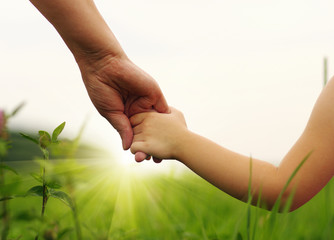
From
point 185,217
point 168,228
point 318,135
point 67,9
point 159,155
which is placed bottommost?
point 185,217

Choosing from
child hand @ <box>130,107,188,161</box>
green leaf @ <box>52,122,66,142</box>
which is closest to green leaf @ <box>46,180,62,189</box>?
green leaf @ <box>52,122,66,142</box>

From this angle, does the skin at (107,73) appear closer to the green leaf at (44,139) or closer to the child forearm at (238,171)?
the child forearm at (238,171)

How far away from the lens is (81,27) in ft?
5.17

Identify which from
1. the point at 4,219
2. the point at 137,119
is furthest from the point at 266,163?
the point at 4,219

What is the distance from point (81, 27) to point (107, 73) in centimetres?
29

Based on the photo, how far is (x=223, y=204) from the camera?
284 cm

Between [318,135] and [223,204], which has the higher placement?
[318,135]

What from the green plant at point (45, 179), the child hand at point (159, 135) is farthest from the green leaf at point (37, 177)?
the child hand at point (159, 135)

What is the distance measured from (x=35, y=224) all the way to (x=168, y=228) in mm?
784

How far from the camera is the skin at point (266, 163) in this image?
4.74 feet

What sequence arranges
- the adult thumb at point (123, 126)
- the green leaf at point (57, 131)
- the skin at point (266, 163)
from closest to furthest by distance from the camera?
the green leaf at point (57, 131)
the skin at point (266, 163)
the adult thumb at point (123, 126)

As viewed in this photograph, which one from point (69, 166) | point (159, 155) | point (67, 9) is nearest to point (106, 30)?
point (67, 9)

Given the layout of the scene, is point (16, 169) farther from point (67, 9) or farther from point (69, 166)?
point (67, 9)

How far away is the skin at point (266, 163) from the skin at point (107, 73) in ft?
0.54
